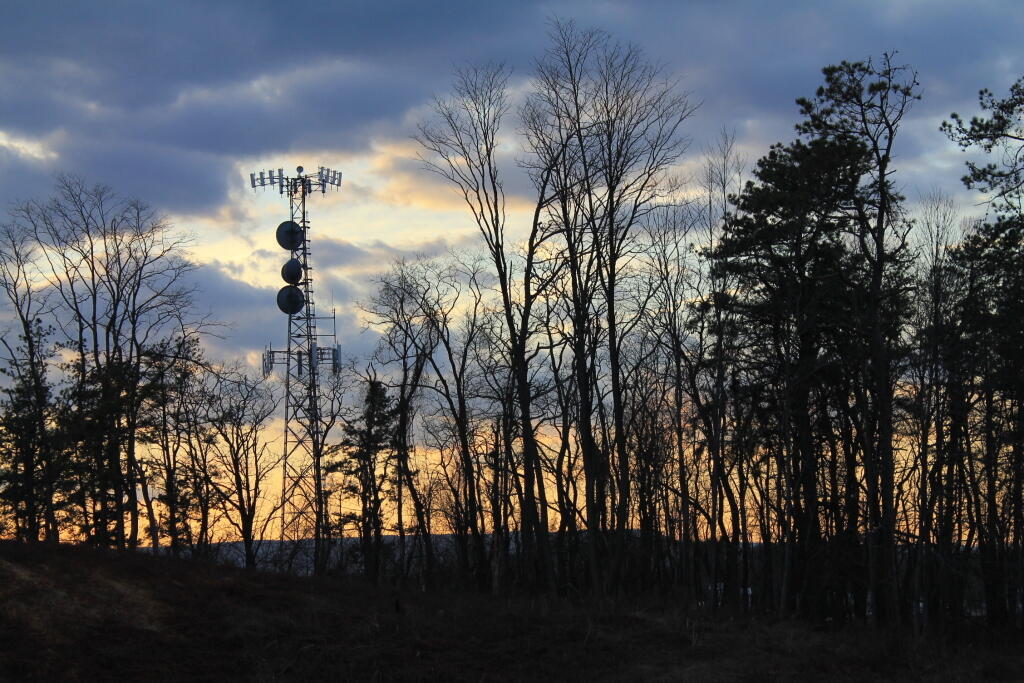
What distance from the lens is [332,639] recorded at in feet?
48.3

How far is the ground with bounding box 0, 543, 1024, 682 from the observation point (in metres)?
13.0

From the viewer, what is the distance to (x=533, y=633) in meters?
16.1

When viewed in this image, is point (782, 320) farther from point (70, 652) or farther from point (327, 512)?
point (327, 512)

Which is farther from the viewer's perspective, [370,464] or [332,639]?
[370,464]

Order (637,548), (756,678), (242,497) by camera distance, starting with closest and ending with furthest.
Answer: (756,678) < (637,548) < (242,497)

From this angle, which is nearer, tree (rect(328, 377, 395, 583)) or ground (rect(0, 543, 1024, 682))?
ground (rect(0, 543, 1024, 682))

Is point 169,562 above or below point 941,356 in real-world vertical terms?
below

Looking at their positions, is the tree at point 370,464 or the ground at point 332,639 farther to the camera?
the tree at point 370,464

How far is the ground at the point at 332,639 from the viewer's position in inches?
511

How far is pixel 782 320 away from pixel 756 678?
561 inches

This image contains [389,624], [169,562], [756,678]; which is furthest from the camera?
[169,562]

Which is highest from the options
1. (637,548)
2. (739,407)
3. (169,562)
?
(739,407)

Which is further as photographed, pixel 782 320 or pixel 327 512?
pixel 327 512

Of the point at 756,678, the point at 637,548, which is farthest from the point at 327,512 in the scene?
the point at 756,678
